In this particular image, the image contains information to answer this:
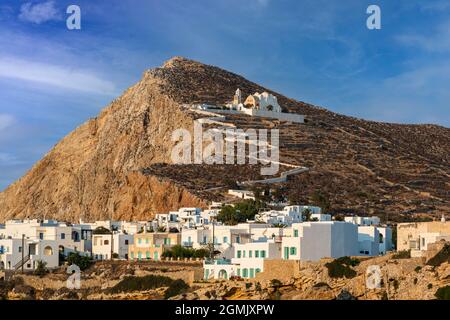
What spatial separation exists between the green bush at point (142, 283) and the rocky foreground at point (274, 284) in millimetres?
55

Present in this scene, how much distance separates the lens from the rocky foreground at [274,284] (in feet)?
121

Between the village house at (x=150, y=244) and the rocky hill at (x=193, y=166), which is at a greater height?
the rocky hill at (x=193, y=166)

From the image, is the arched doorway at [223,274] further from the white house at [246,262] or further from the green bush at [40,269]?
the green bush at [40,269]

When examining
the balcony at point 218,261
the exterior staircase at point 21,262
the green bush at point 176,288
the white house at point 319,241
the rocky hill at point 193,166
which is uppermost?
the rocky hill at point 193,166

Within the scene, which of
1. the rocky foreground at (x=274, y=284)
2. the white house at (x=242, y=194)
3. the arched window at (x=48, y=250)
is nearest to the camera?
the rocky foreground at (x=274, y=284)

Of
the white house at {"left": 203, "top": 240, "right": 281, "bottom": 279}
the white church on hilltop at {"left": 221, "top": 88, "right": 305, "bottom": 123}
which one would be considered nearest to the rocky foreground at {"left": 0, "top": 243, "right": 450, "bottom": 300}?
the white house at {"left": 203, "top": 240, "right": 281, "bottom": 279}

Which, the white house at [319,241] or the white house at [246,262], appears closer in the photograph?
the white house at [319,241]

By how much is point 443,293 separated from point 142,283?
18.1 metres

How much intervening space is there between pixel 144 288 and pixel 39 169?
70.1 meters

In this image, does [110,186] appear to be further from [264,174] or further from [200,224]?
[200,224]

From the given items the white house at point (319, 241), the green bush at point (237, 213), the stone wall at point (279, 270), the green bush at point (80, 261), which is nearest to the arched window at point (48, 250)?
the green bush at point (80, 261)

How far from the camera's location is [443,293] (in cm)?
3406

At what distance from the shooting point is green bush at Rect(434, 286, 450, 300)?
1326 inches

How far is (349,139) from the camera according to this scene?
109 m
